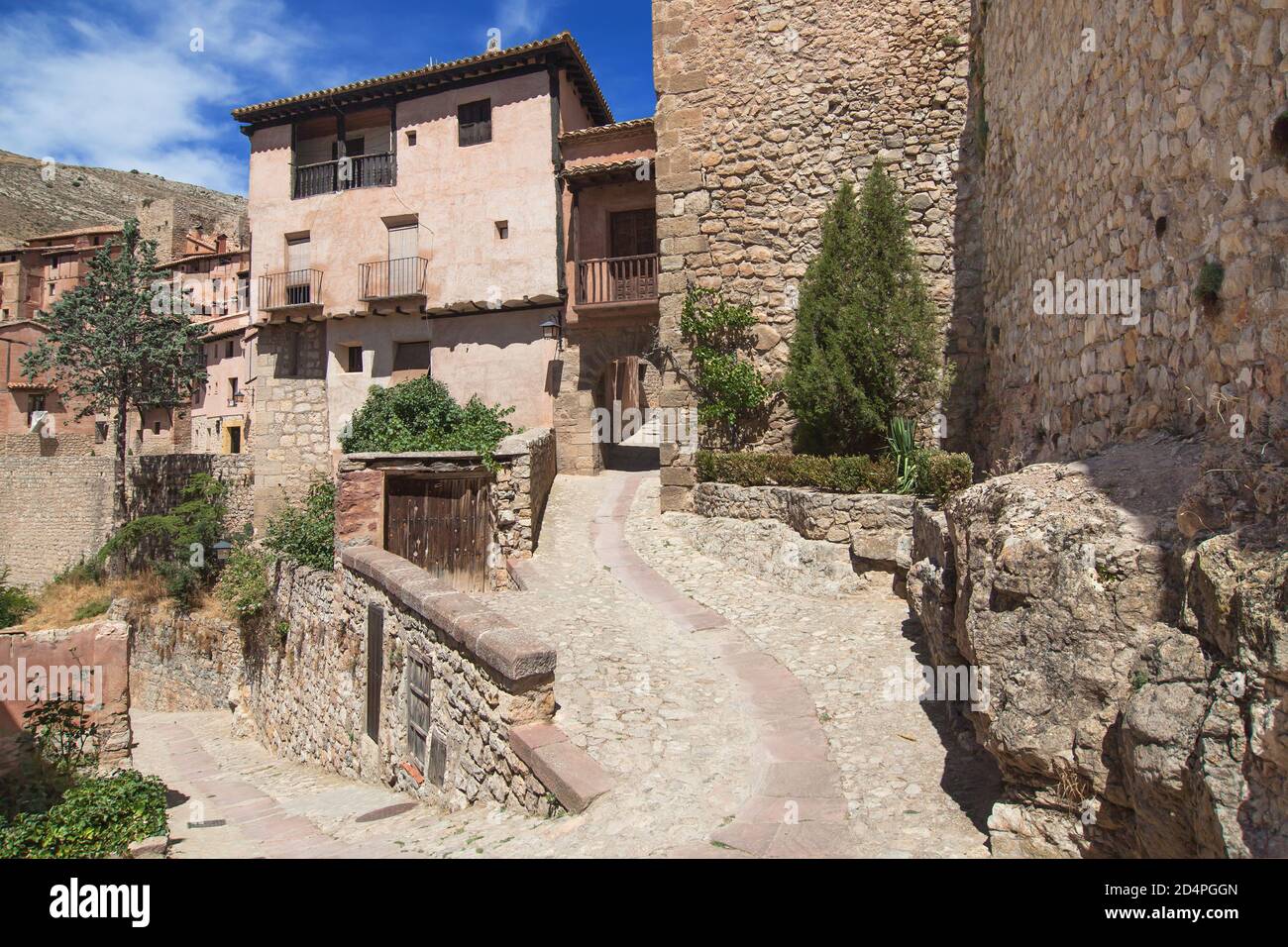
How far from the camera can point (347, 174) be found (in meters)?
20.1

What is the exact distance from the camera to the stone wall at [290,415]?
2044 cm

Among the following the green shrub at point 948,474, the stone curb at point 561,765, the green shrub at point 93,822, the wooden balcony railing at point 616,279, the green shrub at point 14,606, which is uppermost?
the wooden balcony railing at point 616,279

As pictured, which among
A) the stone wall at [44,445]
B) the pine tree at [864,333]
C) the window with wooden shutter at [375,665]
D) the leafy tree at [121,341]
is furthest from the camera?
the stone wall at [44,445]

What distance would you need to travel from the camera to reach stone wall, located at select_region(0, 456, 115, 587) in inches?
925

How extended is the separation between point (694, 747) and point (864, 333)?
21.0 ft

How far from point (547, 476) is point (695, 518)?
4148mm

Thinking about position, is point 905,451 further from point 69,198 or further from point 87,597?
point 69,198

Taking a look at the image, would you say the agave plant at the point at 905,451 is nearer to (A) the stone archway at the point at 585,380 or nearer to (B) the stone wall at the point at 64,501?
(A) the stone archway at the point at 585,380

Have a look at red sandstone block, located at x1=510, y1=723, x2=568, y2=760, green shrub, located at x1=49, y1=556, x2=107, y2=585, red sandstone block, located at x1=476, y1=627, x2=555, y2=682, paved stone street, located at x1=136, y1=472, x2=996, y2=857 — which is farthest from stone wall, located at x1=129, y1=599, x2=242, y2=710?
red sandstone block, located at x1=510, y1=723, x2=568, y2=760

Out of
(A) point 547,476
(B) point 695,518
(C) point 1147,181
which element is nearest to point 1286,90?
(C) point 1147,181

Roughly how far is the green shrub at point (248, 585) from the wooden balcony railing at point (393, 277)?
309 inches

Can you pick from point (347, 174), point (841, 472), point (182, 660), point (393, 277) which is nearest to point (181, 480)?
point (182, 660)


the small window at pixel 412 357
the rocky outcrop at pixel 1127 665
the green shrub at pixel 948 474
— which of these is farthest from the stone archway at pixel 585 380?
the rocky outcrop at pixel 1127 665

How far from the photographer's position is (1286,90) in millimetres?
3311
